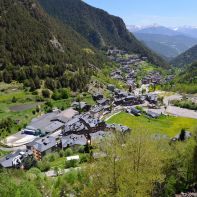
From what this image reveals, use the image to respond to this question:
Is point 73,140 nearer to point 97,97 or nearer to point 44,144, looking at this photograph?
point 44,144

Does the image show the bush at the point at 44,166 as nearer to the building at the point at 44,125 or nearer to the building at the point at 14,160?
the building at the point at 14,160

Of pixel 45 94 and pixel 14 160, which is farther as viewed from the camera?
pixel 45 94

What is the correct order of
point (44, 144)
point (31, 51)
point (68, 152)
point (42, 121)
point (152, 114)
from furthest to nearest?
point (31, 51), point (152, 114), point (42, 121), point (44, 144), point (68, 152)

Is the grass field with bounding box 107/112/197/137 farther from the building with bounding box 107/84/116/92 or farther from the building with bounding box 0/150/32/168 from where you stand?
the building with bounding box 0/150/32/168

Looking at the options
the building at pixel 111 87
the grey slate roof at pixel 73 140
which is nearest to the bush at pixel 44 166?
the grey slate roof at pixel 73 140

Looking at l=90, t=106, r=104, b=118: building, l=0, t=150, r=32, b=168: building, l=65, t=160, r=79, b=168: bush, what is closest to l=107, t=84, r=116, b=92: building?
l=90, t=106, r=104, b=118: building

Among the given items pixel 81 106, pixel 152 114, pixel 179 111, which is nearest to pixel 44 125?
pixel 81 106

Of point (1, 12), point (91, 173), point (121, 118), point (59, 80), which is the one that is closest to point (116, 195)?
point (91, 173)
